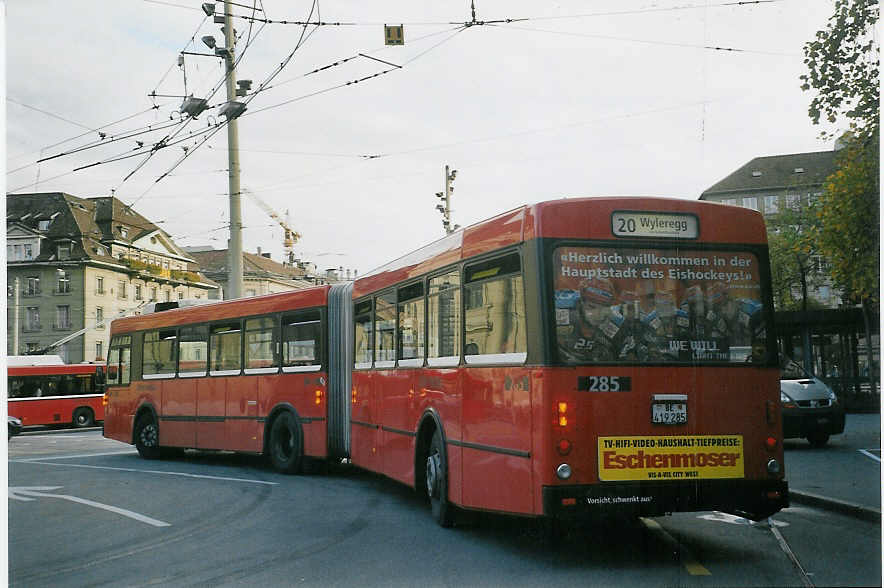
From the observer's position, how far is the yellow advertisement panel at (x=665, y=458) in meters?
7.04

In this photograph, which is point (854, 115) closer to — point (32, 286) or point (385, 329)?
point (385, 329)

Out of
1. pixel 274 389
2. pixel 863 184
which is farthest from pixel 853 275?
pixel 274 389

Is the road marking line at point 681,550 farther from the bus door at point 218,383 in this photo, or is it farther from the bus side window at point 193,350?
the bus side window at point 193,350

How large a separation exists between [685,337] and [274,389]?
28.1ft

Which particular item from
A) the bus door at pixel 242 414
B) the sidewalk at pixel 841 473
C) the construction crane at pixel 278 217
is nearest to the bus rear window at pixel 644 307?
the sidewalk at pixel 841 473

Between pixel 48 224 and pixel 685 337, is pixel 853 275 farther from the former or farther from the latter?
pixel 48 224

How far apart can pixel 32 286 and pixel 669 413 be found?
584cm

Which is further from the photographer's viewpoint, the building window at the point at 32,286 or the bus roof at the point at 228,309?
the bus roof at the point at 228,309

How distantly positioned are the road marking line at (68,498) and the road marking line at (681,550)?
14.7ft

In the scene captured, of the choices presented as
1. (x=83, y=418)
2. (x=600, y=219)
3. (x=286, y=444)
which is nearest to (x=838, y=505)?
(x=600, y=219)

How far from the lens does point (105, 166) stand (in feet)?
31.4

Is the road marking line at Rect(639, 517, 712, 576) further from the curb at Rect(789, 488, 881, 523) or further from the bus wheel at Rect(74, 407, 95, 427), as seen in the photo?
the bus wheel at Rect(74, 407, 95, 427)

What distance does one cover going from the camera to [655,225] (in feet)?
23.8

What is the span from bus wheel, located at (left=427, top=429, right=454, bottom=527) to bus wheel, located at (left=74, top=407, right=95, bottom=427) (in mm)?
28188
